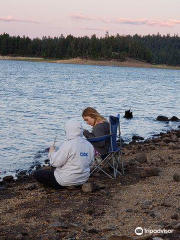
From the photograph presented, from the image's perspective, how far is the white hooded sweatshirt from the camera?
26.8ft

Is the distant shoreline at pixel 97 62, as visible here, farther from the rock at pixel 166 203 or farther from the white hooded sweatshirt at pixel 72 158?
the rock at pixel 166 203

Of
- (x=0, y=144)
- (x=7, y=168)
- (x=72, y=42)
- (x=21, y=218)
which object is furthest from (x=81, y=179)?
(x=72, y=42)

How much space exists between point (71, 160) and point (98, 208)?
1272mm

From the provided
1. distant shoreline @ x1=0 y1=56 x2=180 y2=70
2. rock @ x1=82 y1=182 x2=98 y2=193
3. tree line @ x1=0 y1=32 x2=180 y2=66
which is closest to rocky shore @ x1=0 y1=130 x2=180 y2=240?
rock @ x1=82 y1=182 x2=98 y2=193

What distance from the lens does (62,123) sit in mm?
22484

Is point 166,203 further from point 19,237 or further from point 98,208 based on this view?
point 19,237

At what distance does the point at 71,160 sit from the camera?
27.0ft

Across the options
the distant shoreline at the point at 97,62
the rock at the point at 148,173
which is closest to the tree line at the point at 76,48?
the distant shoreline at the point at 97,62

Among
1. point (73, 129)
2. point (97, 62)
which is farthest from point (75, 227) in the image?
point (97, 62)

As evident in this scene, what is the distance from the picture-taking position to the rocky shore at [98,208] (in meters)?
6.03

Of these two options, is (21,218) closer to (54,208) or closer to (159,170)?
(54,208)

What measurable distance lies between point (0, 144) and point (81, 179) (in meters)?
8.07

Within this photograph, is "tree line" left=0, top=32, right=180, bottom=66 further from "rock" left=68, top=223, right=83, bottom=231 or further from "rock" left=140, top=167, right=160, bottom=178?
"rock" left=68, top=223, right=83, bottom=231

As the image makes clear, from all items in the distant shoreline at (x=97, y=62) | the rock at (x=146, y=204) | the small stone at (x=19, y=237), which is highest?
the rock at (x=146, y=204)
